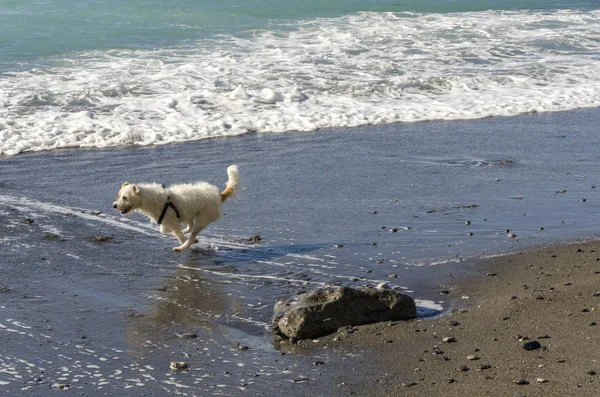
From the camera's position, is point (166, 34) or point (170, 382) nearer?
point (170, 382)

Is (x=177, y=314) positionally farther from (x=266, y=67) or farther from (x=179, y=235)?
(x=266, y=67)

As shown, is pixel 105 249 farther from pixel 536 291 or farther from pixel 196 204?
pixel 536 291

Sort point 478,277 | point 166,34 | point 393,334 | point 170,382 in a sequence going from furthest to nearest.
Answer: point 166,34
point 478,277
point 393,334
point 170,382

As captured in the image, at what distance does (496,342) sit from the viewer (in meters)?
6.33

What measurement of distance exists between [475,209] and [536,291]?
8.37ft

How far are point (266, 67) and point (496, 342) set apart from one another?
13519 millimetres

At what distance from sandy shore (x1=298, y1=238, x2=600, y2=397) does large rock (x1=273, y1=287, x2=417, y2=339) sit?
0.09 m

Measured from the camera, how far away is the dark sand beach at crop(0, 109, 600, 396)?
5.96 metres

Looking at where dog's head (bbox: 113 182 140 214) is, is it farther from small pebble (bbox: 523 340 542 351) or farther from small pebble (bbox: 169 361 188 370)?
small pebble (bbox: 523 340 542 351)

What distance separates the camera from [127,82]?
1739 centimetres

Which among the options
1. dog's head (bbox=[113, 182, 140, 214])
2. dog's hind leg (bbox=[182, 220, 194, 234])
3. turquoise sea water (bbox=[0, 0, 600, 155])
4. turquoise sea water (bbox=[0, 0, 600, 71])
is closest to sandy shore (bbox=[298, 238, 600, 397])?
dog's hind leg (bbox=[182, 220, 194, 234])

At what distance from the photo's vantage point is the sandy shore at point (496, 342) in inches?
222

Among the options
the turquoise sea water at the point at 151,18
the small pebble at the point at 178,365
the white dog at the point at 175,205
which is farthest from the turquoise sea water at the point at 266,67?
the small pebble at the point at 178,365

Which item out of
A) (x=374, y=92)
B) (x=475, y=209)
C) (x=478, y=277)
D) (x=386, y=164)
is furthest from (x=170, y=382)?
(x=374, y=92)
